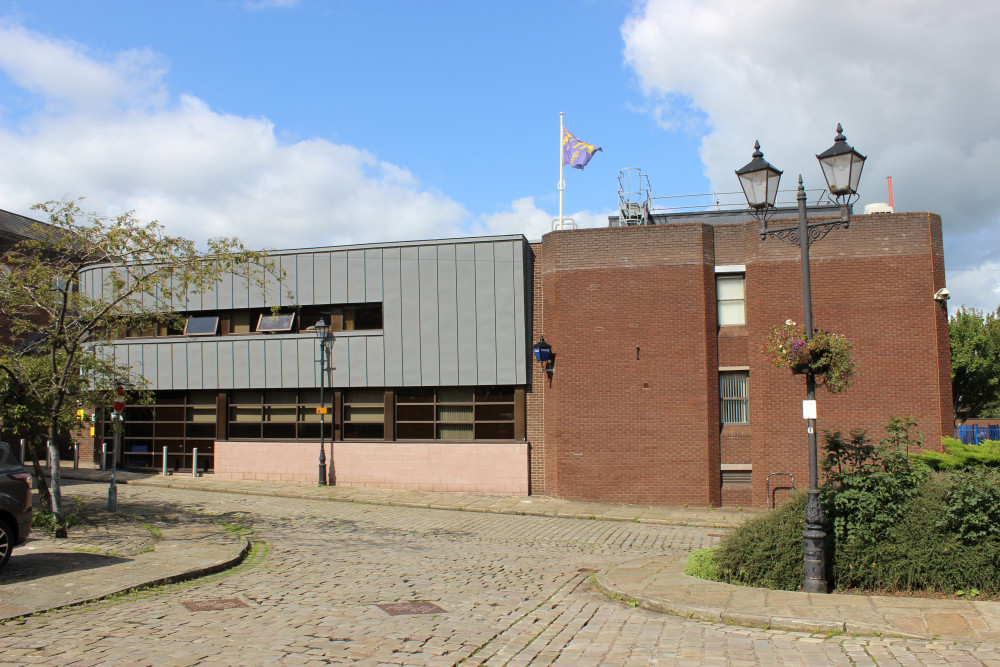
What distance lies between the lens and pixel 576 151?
23.6 meters

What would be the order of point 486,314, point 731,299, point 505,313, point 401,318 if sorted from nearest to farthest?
point 731,299 < point 505,313 < point 486,314 < point 401,318

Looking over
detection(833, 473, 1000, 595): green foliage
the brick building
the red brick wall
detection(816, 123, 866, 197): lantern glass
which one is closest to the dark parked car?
detection(833, 473, 1000, 595): green foliage

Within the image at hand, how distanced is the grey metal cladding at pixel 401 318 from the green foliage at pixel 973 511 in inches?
511

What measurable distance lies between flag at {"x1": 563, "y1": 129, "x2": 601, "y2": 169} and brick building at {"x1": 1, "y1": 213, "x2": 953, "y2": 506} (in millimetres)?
3566

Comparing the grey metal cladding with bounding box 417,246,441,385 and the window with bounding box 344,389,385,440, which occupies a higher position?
the grey metal cladding with bounding box 417,246,441,385

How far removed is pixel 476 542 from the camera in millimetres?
14242

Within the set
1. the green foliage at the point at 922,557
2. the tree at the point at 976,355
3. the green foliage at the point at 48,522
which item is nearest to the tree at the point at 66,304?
the green foliage at the point at 48,522

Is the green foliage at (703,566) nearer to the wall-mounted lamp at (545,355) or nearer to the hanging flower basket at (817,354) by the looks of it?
the hanging flower basket at (817,354)

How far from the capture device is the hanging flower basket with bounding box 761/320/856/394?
33.4 feet

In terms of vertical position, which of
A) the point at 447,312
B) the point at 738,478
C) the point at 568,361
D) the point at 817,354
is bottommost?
the point at 738,478

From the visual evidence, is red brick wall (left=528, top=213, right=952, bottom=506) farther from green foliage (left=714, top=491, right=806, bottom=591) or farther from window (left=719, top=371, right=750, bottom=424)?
green foliage (left=714, top=491, right=806, bottom=591)

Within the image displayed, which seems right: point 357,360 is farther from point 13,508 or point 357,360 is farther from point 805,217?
point 805,217

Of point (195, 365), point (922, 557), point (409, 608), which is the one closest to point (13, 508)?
point (409, 608)

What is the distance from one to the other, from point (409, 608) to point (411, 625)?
0.81 metres
